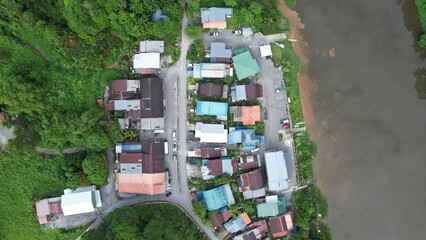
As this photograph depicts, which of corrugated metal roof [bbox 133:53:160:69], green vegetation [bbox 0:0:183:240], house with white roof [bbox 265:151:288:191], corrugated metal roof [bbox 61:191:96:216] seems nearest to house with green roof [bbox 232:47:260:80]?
green vegetation [bbox 0:0:183:240]

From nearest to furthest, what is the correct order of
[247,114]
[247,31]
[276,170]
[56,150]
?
1. [276,170]
2. [247,114]
3. [247,31]
4. [56,150]

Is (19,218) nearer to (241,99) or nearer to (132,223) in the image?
A: (132,223)

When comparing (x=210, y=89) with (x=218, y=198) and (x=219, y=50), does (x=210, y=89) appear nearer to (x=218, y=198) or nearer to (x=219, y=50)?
(x=219, y=50)

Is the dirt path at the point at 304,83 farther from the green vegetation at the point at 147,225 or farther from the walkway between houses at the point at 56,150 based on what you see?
the walkway between houses at the point at 56,150

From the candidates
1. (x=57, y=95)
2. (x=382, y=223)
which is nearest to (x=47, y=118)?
(x=57, y=95)

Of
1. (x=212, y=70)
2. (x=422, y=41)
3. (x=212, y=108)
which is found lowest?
(x=212, y=108)

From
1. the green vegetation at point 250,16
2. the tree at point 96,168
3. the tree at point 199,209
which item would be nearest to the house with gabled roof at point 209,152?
the tree at point 199,209

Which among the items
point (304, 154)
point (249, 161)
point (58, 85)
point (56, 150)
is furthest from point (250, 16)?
point (56, 150)

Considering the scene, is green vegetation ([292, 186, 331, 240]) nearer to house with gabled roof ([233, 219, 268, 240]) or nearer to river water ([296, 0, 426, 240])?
river water ([296, 0, 426, 240])
